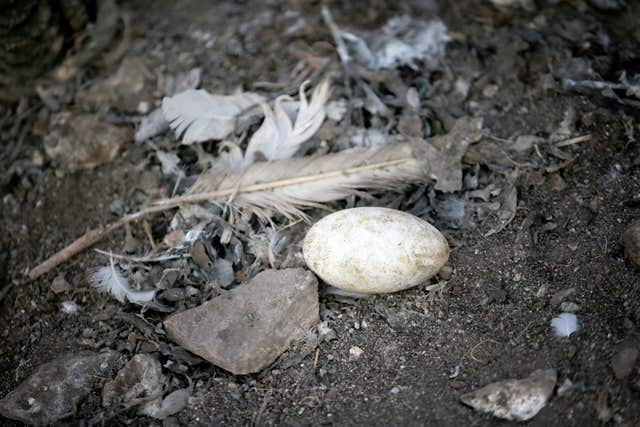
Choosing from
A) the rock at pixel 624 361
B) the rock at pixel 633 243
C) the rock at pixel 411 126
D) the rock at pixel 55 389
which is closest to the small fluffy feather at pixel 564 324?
the rock at pixel 624 361

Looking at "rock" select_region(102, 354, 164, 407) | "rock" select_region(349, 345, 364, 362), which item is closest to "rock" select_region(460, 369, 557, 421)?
"rock" select_region(349, 345, 364, 362)

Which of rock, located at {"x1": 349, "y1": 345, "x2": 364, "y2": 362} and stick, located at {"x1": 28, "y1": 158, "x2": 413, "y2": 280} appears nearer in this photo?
rock, located at {"x1": 349, "y1": 345, "x2": 364, "y2": 362}

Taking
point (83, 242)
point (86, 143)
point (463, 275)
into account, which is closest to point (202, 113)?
point (86, 143)

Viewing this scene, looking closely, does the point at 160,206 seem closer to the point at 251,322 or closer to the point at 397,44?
the point at 251,322

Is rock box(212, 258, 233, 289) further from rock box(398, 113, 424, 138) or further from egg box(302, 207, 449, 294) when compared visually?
→ rock box(398, 113, 424, 138)

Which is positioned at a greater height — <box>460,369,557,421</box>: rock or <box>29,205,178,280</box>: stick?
<box>29,205,178,280</box>: stick

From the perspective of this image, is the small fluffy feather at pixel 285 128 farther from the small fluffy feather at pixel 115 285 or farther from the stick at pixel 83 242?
the small fluffy feather at pixel 115 285
